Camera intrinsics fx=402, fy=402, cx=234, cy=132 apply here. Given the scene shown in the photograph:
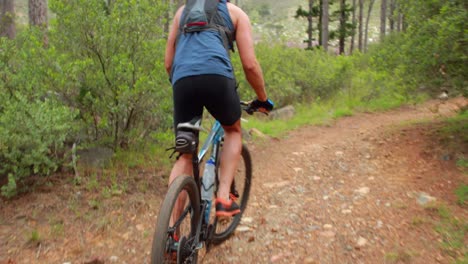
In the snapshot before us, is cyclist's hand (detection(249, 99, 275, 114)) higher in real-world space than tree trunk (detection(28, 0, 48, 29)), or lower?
lower

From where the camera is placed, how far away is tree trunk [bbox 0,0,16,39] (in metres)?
9.58

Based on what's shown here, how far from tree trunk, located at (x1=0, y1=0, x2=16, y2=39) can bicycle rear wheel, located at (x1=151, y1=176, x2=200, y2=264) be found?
26.3 feet

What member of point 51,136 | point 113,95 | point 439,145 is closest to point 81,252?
point 51,136

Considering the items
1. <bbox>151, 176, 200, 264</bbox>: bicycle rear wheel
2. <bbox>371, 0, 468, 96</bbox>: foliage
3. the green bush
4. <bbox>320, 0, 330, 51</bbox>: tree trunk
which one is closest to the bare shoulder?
<bbox>151, 176, 200, 264</bbox>: bicycle rear wheel

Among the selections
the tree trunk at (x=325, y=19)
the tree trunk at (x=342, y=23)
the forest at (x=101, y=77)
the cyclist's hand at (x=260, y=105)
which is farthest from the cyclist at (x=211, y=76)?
the tree trunk at (x=342, y=23)

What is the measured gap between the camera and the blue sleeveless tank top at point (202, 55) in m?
2.54

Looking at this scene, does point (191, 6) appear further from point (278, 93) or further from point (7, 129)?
point (278, 93)

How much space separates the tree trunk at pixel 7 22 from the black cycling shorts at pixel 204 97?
776 cm

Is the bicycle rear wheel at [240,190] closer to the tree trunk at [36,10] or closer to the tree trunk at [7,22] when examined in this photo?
the tree trunk at [36,10]

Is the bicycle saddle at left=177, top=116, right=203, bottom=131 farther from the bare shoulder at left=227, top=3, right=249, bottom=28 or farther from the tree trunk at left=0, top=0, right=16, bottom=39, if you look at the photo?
the tree trunk at left=0, top=0, right=16, bottom=39

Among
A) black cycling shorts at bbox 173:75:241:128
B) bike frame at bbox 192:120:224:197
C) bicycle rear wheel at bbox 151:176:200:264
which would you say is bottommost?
bicycle rear wheel at bbox 151:176:200:264

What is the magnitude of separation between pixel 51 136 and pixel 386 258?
312cm

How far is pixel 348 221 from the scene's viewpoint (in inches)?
154

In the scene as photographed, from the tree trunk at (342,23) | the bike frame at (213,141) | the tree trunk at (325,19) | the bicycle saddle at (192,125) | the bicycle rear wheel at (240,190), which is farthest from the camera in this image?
the tree trunk at (342,23)
